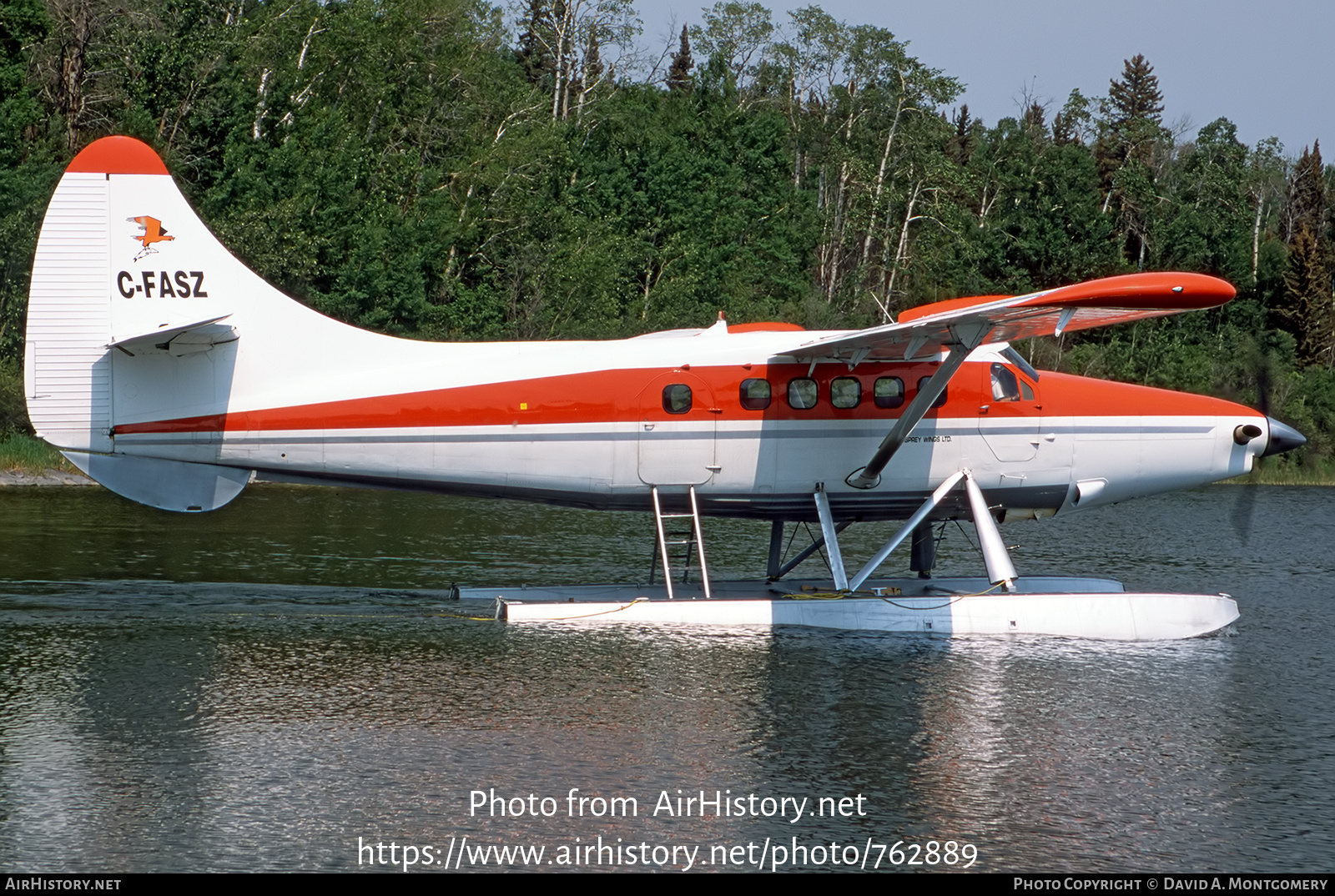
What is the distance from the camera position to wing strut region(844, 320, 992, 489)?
502 inches

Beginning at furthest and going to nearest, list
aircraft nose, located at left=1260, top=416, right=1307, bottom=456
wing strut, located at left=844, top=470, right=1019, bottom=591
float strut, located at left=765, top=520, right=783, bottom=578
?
float strut, located at left=765, top=520, right=783, bottom=578 → aircraft nose, located at left=1260, top=416, right=1307, bottom=456 → wing strut, located at left=844, top=470, right=1019, bottom=591

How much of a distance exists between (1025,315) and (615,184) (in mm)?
42847

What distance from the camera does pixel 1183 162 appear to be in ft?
222

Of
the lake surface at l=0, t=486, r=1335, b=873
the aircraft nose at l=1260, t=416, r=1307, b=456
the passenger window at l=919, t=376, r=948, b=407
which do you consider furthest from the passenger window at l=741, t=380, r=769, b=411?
the aircraft nose at l=1260, t=416, r=1307, b=456

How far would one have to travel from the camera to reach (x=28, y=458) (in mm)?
28031

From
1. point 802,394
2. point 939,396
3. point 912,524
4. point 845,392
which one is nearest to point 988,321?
point 939,396

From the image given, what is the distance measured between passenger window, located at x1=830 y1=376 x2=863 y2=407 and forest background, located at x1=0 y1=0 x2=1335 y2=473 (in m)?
20.8

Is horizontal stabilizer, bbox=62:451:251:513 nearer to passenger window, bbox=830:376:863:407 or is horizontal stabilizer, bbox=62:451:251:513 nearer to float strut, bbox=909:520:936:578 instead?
passenger window, bbox=830:376:863:407

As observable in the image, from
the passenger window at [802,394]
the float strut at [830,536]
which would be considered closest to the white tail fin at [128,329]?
the passenger window at [802,394]

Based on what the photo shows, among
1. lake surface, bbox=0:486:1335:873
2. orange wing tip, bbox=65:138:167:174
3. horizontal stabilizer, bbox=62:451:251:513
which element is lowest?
lake surface, bbox=0:486:1335:873

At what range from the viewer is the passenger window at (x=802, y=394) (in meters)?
13.7

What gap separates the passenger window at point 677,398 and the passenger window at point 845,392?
5.07ft

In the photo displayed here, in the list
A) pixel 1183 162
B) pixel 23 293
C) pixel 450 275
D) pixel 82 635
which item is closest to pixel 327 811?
pixel 82 635

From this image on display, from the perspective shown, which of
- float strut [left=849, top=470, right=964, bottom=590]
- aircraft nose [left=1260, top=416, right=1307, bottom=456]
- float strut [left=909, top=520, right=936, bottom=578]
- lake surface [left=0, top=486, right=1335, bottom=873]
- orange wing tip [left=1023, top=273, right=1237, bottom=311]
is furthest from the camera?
float strut [left=909, top=520, right=936, bottom=578]
